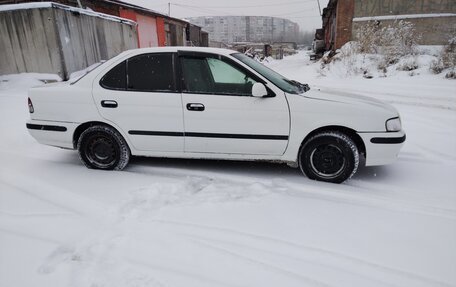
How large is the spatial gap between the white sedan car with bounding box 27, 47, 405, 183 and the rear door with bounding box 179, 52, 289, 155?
0.04ft

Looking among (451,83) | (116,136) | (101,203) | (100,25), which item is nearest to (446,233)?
(101,203)

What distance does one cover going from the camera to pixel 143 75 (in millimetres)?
3707

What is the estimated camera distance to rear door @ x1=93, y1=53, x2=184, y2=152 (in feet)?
11.9

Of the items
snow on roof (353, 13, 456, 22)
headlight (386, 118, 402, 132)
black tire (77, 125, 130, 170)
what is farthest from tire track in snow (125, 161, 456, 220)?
snow on roof (353, 13, 456, 22)

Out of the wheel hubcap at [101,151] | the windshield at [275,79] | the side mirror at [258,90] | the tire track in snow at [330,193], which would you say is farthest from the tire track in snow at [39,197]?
the windshield at [275,79]

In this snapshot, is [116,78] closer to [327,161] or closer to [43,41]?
[327,161]

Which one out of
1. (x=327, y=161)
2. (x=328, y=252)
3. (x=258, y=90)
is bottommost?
(x=328, y=252)

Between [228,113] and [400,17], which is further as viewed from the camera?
[400,17]

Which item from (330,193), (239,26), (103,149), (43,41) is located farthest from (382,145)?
(239,26)

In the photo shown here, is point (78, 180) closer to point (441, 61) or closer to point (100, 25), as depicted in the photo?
point (100, 25)

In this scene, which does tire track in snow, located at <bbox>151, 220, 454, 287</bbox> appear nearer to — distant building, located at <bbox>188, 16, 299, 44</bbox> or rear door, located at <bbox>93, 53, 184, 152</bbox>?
rear door, located at <bbox>93, 53, 184, 152</bbox>

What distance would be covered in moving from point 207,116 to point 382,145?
6.56 feet

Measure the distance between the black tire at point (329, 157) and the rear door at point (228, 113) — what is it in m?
0.31

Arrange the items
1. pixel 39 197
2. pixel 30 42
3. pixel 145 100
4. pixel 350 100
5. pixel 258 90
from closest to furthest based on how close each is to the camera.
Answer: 1. pixel 39 197
2. pixel 258 90
3. pixel 350 100
4. pixel 145 100
5. pixel 30 42
